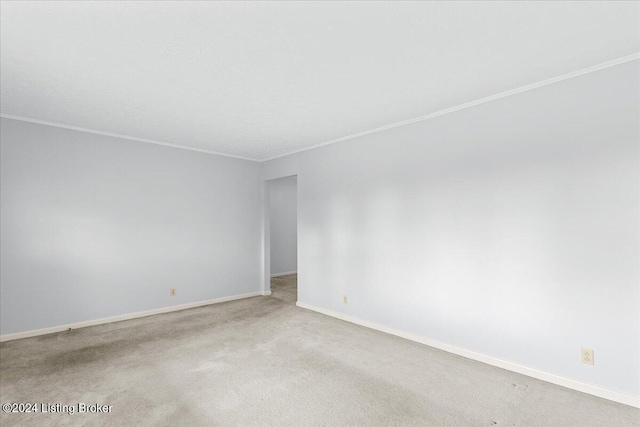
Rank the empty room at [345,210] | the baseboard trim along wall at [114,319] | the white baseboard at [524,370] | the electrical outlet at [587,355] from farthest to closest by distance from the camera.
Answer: the baseboard trim along wall at [114,319], the electrical outlet at [587,355], the white baseboard at [524,370], the empty room at [345,210]

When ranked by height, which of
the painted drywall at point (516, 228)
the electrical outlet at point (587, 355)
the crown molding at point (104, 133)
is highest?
the crown molding at point (104, 133)

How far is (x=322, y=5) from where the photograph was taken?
1756 millimetres

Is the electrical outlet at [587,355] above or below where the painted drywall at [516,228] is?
below

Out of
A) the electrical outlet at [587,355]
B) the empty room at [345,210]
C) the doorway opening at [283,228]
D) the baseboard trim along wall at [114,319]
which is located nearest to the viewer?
the empty room at [345,210]

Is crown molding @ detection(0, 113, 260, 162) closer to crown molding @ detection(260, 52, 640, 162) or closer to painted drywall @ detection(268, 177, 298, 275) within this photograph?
crown molding @ detection(260, 52, 640, 162)

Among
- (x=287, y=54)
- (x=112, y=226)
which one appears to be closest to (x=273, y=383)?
(x=287, y=54)

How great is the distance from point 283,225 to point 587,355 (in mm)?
6410

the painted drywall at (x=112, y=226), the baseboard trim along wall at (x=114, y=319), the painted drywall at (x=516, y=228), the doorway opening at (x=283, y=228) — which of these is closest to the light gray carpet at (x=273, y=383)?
the baseboard trim along wall at (x=114, y=319)

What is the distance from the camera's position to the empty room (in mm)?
2080

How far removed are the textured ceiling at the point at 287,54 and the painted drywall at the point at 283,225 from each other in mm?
4482

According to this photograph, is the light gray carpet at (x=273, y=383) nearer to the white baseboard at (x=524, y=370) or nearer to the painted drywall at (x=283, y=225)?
the white baseboard at (x=524, y=370)

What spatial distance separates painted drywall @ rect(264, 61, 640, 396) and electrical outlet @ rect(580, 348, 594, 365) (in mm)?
41

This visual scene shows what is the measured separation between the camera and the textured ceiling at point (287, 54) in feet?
5.96

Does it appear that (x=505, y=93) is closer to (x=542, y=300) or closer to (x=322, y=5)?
(x=542, y=300)
